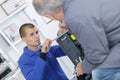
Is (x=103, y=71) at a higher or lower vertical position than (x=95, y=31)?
lower

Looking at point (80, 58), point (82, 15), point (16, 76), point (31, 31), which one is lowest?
point (16, 76)

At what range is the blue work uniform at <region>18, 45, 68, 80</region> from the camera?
7.94 feet

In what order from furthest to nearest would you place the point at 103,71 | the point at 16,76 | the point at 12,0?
the point at 12,0
the point at 16,76
the point at 103,71

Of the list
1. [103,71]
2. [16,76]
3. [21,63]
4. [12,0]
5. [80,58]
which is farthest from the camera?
[12,0]

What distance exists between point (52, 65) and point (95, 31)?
1083 mm

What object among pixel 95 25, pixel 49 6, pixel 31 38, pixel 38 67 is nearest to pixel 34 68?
pixel 38 67

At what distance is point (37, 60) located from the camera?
2422 millimetres

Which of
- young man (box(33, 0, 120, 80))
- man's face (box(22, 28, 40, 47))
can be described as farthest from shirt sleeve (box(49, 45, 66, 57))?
young man (box(33, 0, 120, 80))

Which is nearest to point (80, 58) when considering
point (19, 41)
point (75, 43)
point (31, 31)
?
point (75, 43)

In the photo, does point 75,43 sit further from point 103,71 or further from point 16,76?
point 16,76

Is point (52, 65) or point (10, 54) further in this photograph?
point (10, 54)

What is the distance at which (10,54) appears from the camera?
12.3 feet

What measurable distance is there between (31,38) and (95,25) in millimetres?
1164

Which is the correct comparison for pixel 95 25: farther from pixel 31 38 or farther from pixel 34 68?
pixel 31 38
